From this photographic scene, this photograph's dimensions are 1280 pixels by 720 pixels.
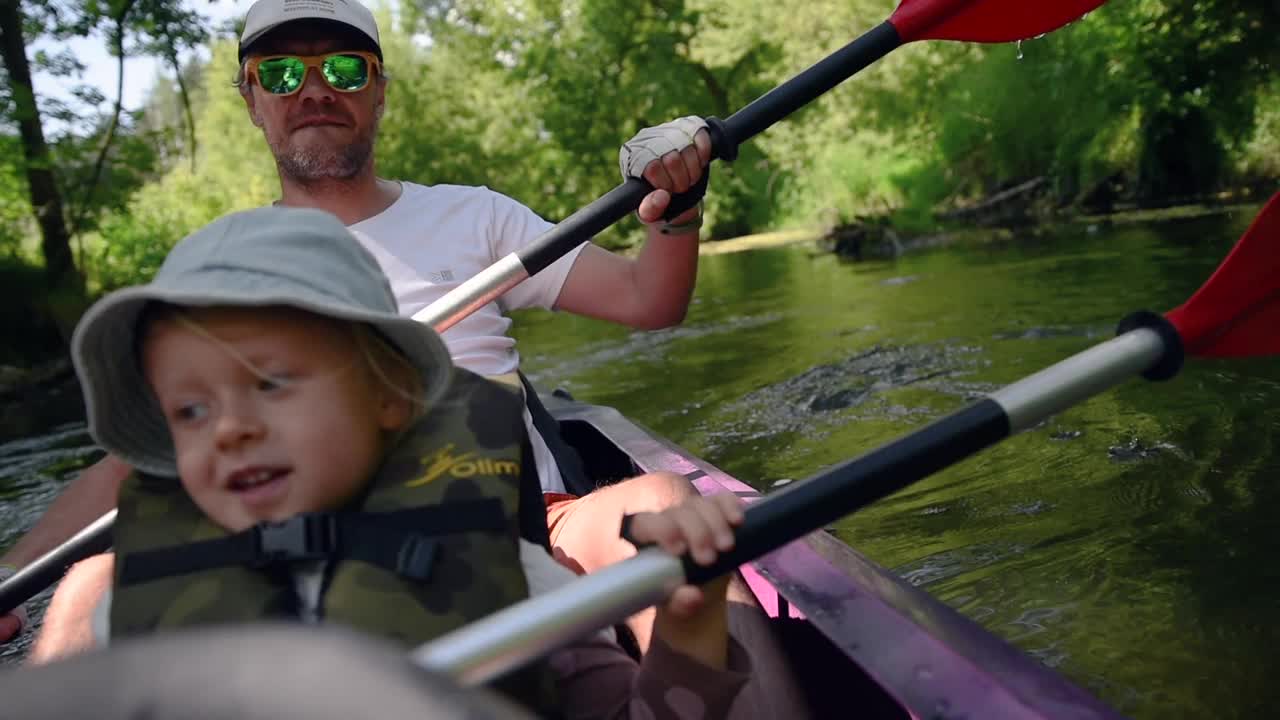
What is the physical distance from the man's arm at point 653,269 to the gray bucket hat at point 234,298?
890 mm

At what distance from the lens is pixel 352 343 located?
103cm

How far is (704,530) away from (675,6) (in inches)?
854

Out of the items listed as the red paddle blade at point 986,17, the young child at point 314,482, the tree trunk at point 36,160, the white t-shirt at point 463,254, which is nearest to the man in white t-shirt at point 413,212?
the white t-shirt at point 463,254

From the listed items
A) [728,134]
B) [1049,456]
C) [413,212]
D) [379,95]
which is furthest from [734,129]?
[1049,456]

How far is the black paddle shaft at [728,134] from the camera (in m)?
1.93

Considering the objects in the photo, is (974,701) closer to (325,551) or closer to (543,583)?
(543,583)

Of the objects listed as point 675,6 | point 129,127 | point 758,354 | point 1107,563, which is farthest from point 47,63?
point 675,6

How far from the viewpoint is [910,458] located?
111 centimetres

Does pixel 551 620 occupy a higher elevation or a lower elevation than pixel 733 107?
lower

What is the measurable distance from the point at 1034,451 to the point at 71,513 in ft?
8.37

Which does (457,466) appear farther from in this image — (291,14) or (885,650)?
(291,14)

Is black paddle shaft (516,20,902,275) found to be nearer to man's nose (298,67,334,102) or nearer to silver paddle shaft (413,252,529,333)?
silver paddle shaft (413,252,529,333)

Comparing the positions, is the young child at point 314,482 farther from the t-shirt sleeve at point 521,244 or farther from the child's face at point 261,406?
the t-shirt sleeve at point 521,244

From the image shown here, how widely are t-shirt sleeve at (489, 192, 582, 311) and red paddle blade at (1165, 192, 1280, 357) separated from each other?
1.18 meters
